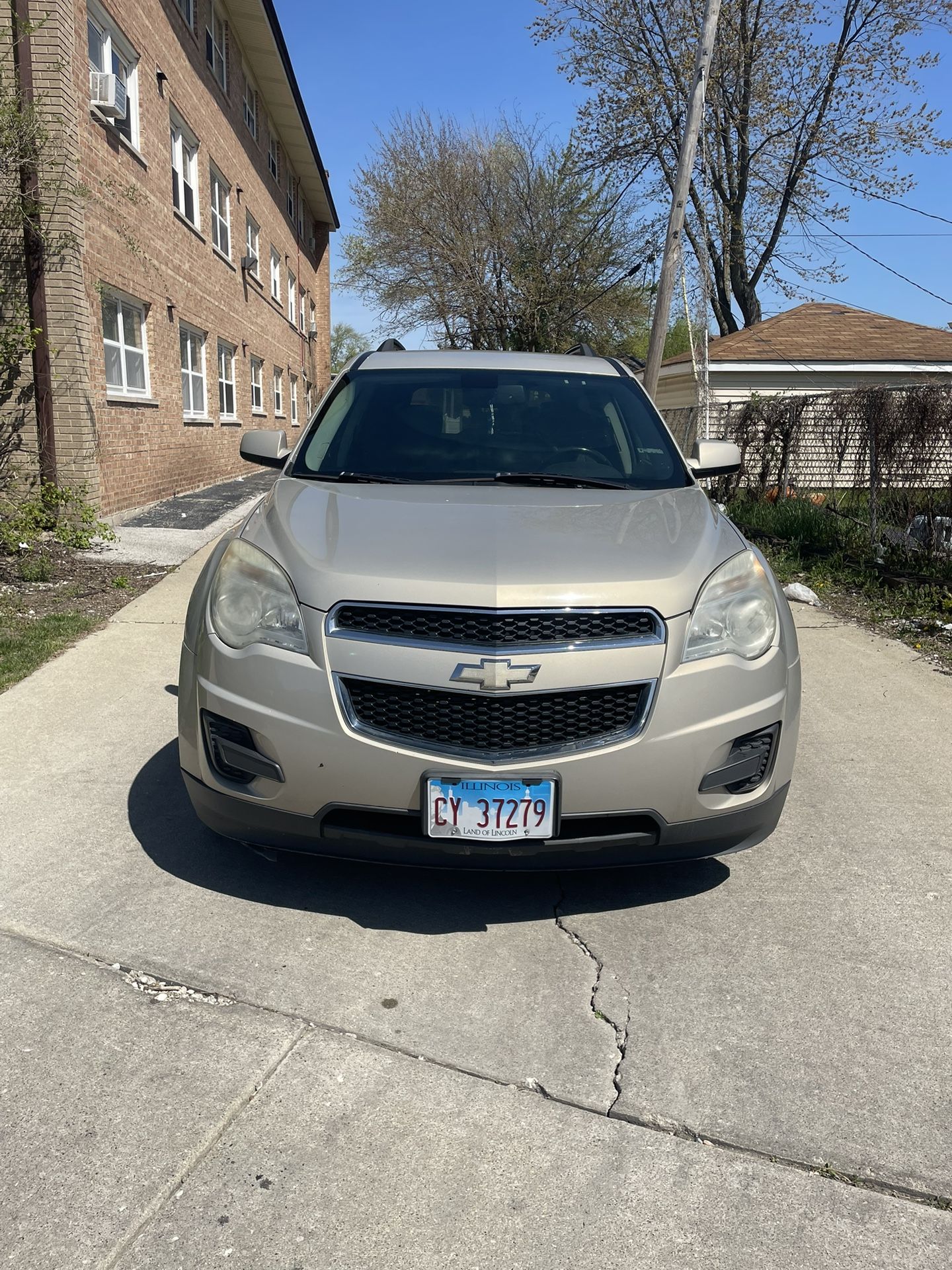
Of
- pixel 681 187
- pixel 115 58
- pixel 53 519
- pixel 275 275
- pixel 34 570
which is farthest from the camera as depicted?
pixel 275 275

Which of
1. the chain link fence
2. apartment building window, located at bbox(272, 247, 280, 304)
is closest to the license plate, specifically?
the chain link fence

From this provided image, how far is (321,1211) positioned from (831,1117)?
3.83 feet

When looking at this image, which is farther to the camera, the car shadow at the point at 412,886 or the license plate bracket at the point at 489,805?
the car shadow at the point at 412,886

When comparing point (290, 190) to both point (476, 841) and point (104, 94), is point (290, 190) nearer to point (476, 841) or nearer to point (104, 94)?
point (104, 94)

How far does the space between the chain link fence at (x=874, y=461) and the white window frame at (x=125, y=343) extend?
7286 millimetres

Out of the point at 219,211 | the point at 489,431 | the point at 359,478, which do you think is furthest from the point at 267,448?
the point at 219,211

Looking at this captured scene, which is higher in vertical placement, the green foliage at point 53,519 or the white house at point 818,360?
the white house at point 818,360

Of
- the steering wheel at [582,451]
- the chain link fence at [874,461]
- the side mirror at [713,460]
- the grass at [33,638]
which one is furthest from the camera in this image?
the chain link fence at [874,461]

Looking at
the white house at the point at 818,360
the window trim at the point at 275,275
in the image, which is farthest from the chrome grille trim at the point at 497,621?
the window trim at the point at 275,275

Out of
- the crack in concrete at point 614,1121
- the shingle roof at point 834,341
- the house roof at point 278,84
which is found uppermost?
the house roof at point 278,84

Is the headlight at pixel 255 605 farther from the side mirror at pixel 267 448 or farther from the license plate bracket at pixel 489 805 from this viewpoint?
the side mirror at pixel 267 448

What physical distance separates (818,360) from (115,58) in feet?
53.4

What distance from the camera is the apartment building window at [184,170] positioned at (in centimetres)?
1447

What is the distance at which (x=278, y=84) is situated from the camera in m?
21.7
